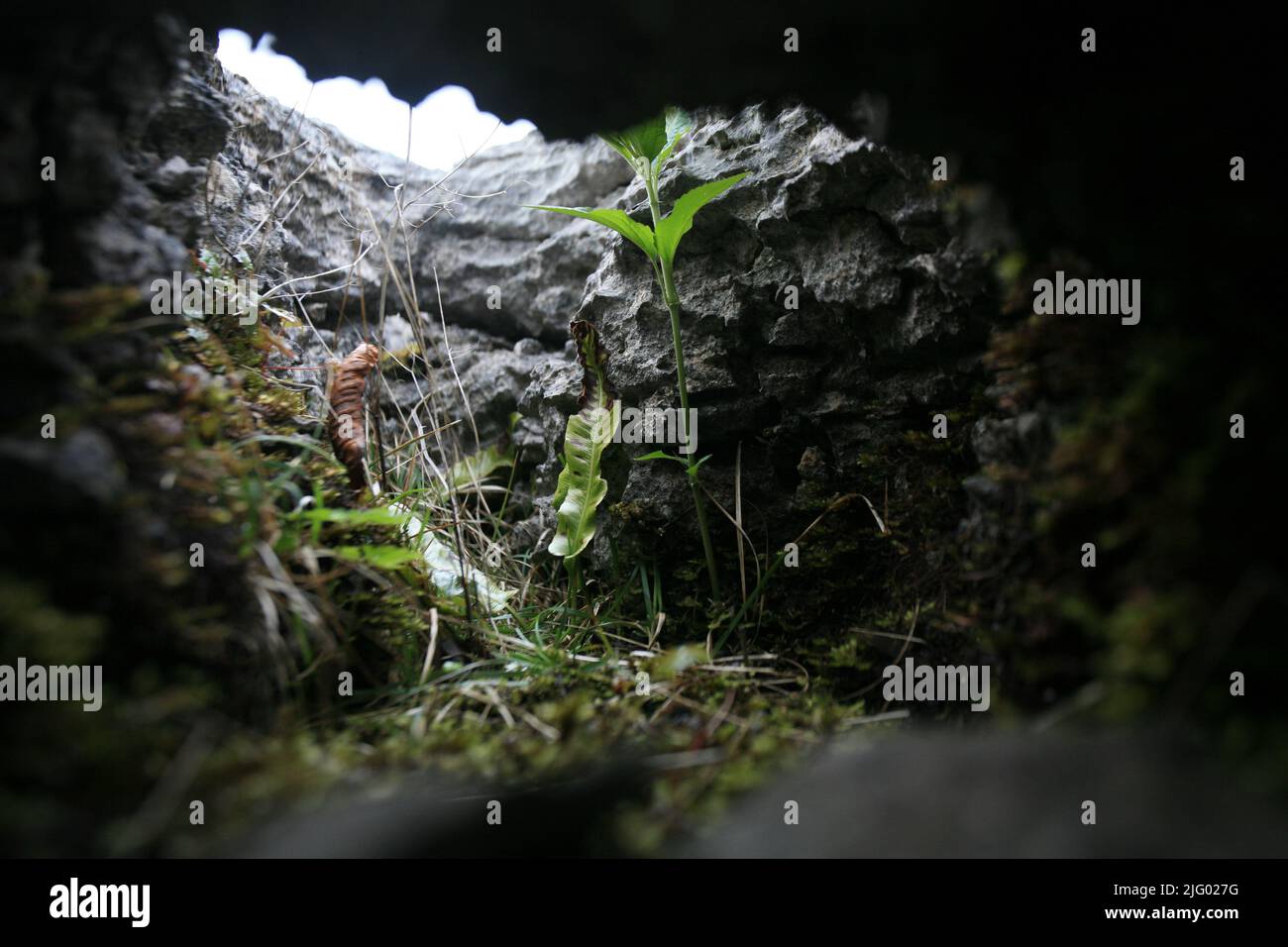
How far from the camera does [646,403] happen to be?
10.4 ft

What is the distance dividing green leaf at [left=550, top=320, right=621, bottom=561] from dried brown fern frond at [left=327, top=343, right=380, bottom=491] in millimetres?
797

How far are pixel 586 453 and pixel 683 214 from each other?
1.01 metres

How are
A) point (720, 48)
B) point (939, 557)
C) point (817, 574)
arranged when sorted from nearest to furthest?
point (720, 48)
point (939, 557)
point (817, 574)

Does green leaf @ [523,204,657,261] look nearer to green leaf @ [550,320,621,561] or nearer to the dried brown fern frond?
green leaf @ [550,320,621,561]

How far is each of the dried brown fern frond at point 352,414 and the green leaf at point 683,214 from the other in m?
1.19

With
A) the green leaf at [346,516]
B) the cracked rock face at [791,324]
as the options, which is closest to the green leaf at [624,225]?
the cracked rock face at [791,324]

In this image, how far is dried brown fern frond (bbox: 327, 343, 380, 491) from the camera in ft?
8.79

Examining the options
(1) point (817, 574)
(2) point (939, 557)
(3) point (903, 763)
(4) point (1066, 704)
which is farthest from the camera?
(1) point (817, 574)

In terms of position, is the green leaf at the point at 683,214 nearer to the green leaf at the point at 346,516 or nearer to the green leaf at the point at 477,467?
the green leaf at the point at 346,516

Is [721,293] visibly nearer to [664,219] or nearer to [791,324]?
[791,324]

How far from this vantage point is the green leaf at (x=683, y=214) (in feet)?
8.52

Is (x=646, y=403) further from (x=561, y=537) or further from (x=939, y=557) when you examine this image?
(x=939, y=557)
